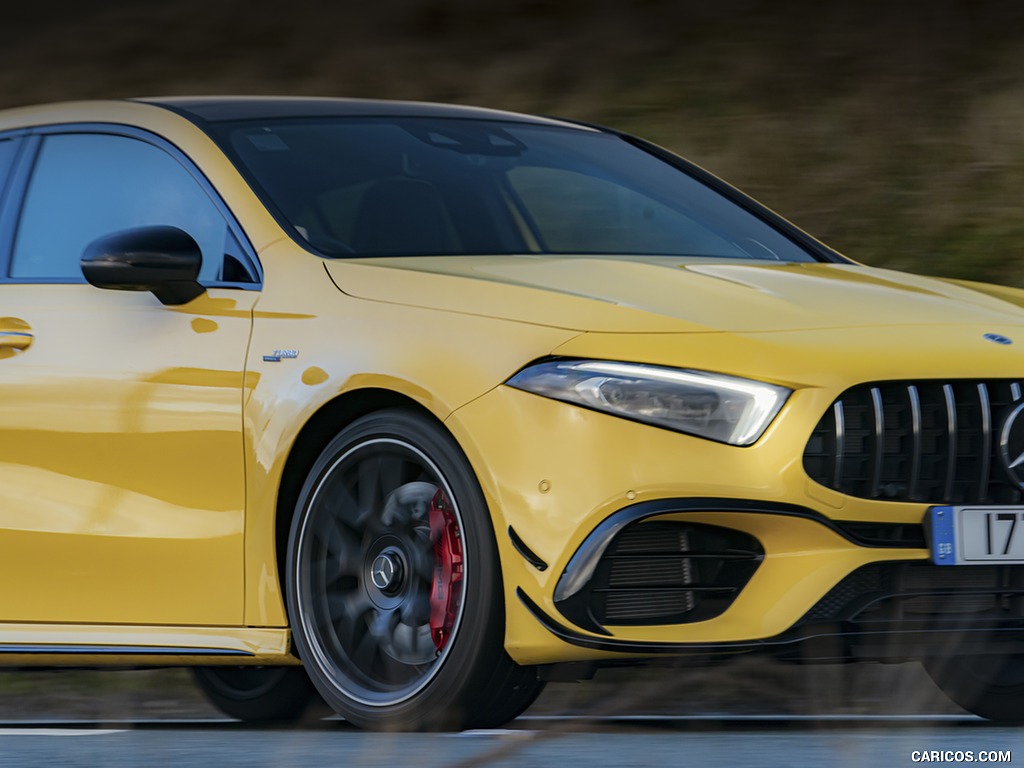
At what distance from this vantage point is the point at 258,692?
7.08 meters

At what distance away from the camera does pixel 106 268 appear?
221 inches

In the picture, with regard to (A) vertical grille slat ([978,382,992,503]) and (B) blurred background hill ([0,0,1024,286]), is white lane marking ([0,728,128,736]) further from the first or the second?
(B) blurred background hill ([0,0,1024,286])

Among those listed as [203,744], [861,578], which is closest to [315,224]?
[203,744]

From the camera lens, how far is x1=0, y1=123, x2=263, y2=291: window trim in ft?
18.7

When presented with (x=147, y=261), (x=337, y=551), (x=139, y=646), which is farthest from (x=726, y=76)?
(x=337, y=551)

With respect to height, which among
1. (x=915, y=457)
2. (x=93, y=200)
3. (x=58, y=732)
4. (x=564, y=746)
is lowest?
(x=58, y=732)

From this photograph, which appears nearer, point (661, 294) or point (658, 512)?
point (658, 512)

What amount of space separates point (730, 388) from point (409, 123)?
2.06m

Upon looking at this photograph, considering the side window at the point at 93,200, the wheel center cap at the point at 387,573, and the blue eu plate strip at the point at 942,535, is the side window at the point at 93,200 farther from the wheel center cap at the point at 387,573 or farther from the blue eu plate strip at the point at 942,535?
the blue eu plate strip at the point at 942,535

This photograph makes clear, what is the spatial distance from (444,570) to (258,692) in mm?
2247

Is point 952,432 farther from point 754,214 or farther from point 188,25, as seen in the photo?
point 188,25

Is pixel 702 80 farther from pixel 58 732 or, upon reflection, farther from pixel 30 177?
pixel 58 732

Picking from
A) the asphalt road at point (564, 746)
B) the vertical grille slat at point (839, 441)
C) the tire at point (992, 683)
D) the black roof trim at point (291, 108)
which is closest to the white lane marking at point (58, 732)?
the asphalt road at point (564, 746)

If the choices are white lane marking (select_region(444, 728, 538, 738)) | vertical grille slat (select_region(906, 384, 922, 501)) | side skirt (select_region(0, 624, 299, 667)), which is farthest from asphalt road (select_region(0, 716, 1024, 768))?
vertical grille slat (select_region(906, 384, 922, 501))
